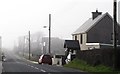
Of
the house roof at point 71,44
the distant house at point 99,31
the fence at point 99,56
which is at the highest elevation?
the distant house at point 99,31

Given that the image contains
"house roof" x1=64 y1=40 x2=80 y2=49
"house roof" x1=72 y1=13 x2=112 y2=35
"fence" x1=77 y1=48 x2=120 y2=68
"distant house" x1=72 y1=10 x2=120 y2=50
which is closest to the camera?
"fence" x1=77 y1=48 x2=120 y2=68

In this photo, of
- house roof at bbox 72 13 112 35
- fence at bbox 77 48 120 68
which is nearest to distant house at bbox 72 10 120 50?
house roof at bbox 72 13 112 35

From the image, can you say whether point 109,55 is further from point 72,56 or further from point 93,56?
point 72,56

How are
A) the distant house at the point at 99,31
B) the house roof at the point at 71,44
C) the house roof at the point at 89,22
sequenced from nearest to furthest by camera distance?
the house roof at the point at 71,44, the distant house at the point at 99,31, the house roof at the point at 89,22

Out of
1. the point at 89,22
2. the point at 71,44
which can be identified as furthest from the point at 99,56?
the point at 89,22

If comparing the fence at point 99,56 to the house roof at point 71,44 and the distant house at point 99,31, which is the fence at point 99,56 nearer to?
the house roof at point 71,44

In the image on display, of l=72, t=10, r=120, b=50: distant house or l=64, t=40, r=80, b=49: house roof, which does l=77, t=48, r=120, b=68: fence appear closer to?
l=64, t=40, r=80, b=49: house roof

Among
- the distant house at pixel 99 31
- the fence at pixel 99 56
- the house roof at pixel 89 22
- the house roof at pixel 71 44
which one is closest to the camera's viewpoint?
the fence at pixel 99 56

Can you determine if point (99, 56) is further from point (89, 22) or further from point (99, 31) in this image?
point (89, 22)

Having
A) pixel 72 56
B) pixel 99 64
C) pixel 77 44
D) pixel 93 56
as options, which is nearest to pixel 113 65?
pixel 99 64

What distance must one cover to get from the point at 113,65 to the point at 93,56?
9.45 meters

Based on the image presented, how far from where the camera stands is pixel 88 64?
145ft

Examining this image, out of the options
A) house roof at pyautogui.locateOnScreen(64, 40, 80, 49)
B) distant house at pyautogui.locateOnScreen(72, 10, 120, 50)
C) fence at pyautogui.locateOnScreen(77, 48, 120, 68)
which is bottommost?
fence at pyautogui.locateOnScreen(77, 48, 120, 68)

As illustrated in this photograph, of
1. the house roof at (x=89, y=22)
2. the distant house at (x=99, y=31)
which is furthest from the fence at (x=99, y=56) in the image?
the house roof at (x=89, y=22)
